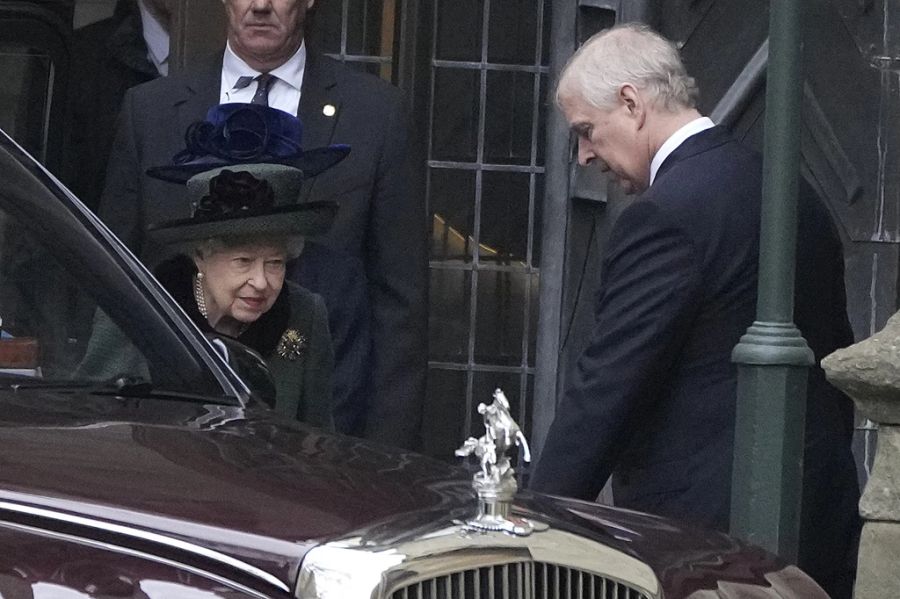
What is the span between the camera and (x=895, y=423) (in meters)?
4.64

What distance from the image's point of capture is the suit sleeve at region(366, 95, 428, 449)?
567 cm

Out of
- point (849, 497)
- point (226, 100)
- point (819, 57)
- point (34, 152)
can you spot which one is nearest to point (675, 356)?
point (849, 497)

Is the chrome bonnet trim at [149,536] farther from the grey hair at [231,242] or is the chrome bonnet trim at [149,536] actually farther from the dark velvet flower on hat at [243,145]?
the dark velvet flower on hat at [243,145]

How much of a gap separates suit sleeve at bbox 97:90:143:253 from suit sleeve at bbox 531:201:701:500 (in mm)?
1548

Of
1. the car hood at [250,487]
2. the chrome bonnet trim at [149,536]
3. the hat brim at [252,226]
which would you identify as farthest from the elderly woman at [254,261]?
the chrome bonnet trim at [149,536]

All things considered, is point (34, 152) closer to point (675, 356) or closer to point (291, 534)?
point (675, 356)

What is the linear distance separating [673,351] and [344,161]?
4.90 feet

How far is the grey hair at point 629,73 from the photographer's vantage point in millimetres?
4758

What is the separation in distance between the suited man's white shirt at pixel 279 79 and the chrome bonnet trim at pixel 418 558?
2.98 metres

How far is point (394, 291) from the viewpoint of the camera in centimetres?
567

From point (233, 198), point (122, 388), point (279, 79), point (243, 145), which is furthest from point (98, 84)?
point (122, 388)

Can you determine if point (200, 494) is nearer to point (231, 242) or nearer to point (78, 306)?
point (78, 306)

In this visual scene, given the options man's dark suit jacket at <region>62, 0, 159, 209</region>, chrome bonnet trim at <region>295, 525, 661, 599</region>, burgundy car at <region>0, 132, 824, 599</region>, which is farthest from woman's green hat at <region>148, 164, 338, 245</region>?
man's dark suit jacket at <region>62, 0, 159, 209</region>

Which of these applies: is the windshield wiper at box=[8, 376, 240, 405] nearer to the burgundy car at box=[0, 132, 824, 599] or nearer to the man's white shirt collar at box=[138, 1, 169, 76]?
the burgundy car at box=[0, 132, 824, 599]
